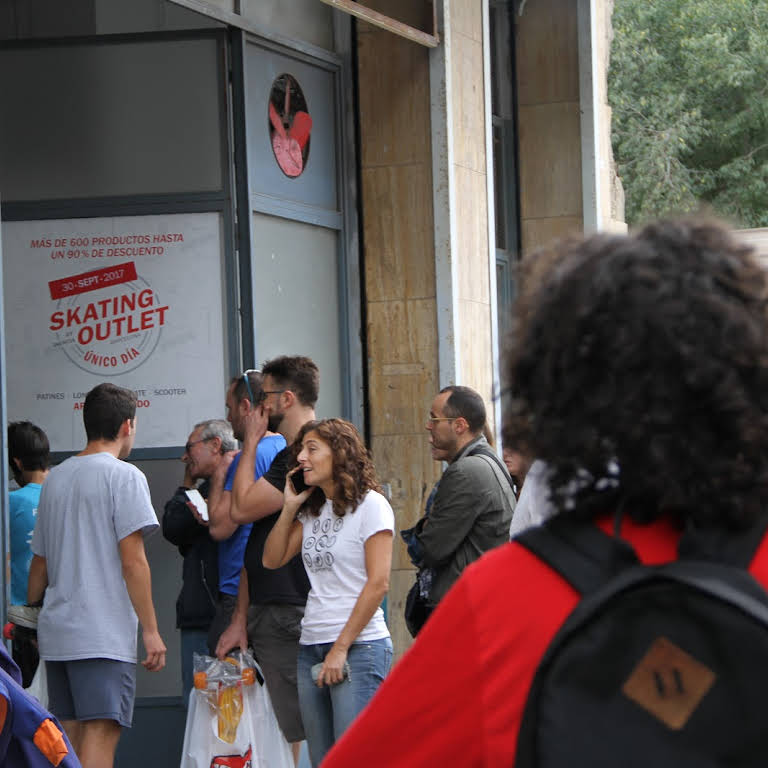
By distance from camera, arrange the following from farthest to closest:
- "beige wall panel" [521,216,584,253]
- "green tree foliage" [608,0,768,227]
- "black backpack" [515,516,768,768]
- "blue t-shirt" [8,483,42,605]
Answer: "green tree foliage" [608,0,768,227] → "beige wall panel" [521,216,584,253] → "blue t-shirt" [8,483,42,605] → "black backpack" [515,516,768,768]

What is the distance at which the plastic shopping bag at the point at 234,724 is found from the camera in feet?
20.0

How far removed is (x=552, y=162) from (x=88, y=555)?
259 inches

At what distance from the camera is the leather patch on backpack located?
141cm

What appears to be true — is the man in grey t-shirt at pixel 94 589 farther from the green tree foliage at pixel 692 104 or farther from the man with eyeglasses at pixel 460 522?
the green tree foliage at pixel 692 104

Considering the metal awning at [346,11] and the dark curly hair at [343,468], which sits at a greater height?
the metal awning at [346,11]

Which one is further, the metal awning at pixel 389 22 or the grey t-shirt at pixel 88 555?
the metal awning at pixel 389 22

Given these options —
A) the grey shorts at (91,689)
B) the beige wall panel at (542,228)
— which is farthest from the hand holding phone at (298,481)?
the beige wall panel at (542,228)

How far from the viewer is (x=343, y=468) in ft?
19.0

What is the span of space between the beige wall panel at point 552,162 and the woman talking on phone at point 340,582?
603 centimetres

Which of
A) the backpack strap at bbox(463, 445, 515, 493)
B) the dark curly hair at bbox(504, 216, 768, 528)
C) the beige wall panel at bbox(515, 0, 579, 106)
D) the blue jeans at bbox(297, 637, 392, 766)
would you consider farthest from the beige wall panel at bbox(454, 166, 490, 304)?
the dark curly hair at bbox(504, 216, 768, 528)

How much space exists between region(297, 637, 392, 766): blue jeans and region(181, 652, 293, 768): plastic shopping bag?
42 cm

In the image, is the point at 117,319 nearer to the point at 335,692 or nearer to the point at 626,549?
the point at 335,692

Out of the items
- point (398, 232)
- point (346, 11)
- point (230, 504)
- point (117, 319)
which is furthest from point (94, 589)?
point (398, 232)

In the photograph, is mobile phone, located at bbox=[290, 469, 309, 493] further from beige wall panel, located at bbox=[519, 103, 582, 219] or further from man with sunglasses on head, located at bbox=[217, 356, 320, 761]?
beige wall panel, located at bbox=[519, 103, 582, 219]
